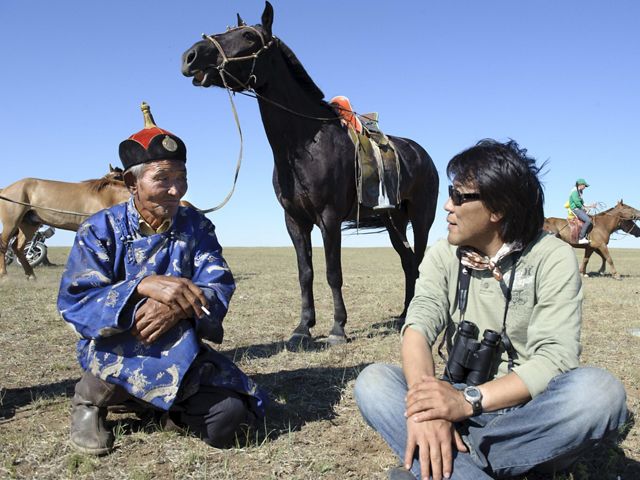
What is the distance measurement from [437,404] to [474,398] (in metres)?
0.16

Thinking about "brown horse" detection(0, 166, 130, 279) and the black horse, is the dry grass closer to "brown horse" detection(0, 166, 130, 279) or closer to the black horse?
the black horse

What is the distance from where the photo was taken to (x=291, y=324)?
6613mm

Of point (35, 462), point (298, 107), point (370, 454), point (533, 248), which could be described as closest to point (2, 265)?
point (298, 107)

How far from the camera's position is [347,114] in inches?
223

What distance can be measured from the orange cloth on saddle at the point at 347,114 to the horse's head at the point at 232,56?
3.20 ft

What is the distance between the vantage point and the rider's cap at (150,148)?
2754 mm

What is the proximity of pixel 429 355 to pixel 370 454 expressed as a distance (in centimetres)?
76

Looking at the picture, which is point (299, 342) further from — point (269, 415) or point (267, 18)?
point (267, 18)

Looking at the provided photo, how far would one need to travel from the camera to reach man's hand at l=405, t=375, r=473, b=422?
1.98m

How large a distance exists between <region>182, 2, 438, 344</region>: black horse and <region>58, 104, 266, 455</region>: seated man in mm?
2216

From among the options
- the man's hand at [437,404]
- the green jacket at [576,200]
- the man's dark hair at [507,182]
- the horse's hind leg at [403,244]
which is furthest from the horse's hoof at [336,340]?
the green jacket at [576,200]

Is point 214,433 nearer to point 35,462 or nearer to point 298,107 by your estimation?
point 35,462

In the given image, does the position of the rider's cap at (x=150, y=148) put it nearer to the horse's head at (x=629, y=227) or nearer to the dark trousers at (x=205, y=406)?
the dark trousers at (x=205, y=406)

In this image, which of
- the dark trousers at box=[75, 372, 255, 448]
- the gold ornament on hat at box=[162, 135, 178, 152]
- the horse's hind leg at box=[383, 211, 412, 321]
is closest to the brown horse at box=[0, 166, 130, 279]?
the horse's hind leg at box=[383, 211, 412, 321]
